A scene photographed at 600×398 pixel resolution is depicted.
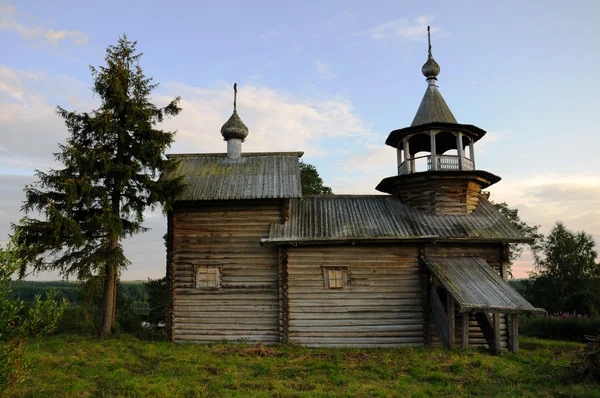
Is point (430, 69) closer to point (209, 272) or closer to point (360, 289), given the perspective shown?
point (360, 289)

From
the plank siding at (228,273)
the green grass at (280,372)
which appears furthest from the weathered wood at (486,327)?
the plank siding at (228,273)

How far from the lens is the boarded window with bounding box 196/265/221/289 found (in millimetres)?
15422

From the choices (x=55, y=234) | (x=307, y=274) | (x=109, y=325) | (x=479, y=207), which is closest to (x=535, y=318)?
(x=479, y=207)

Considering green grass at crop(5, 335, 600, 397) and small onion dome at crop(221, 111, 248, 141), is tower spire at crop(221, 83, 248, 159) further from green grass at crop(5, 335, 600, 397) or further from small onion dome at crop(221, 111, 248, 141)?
green grass at crop(5, 335, 600, 397)

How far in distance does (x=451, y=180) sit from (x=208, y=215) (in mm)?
9997

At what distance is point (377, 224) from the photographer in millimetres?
16016

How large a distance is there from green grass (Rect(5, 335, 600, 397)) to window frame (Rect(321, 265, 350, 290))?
2.34 m

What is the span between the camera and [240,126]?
19.0 meters

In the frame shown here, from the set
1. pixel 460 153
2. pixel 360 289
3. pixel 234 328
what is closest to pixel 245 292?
pixel 234 328

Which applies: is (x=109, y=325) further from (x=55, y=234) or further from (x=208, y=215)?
(x=208, y=215)

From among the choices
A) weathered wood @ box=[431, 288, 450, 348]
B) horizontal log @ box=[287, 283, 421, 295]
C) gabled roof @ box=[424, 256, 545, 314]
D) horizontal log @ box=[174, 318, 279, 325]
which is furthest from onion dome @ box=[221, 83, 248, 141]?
weathered wood @ box=[431, 288, 450, 348]

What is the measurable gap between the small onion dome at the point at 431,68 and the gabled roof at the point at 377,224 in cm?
657

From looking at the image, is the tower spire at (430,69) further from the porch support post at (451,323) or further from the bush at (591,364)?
the bush at (591,364)

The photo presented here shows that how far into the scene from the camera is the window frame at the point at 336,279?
15.1 m
